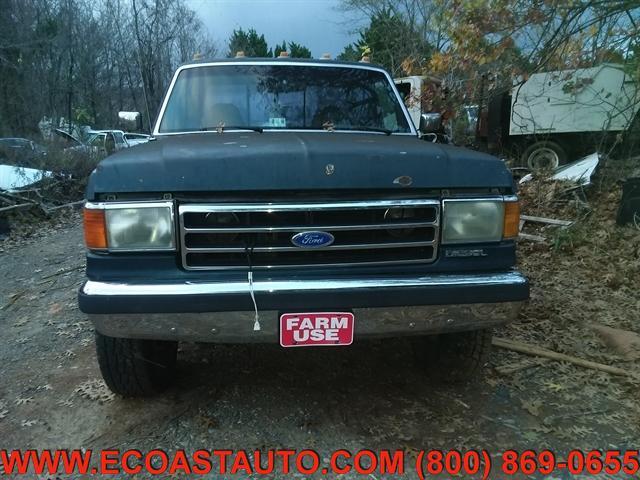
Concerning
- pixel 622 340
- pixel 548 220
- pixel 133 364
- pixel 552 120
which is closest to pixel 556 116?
pixel 552 120

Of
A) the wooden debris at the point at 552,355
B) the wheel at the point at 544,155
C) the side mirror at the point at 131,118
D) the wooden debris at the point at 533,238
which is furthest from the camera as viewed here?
the wheel at the point at 544,155

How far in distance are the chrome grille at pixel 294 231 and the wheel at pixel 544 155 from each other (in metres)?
8.54

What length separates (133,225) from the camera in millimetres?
2139

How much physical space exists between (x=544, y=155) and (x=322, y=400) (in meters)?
8.97

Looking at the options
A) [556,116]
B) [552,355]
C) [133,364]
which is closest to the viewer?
[133,364]

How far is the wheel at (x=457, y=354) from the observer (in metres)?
2.81

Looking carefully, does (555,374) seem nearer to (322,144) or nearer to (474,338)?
(474,338)

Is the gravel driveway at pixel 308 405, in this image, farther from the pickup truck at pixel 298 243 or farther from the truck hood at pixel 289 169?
the truck hood at pixel 289 169

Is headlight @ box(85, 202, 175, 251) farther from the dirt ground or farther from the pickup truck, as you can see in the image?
the dirt ground

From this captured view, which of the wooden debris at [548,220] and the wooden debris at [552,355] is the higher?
the wooden debris at [548,220]

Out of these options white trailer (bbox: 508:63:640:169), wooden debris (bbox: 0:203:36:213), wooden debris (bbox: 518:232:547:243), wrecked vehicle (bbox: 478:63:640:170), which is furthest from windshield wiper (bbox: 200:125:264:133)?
white trailer (bbox: 508:63:640:169)

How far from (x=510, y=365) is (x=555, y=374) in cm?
26

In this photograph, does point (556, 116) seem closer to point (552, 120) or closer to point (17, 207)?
point (552, 120)

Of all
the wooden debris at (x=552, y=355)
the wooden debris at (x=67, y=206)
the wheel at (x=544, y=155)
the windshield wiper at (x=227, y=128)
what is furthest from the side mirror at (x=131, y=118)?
the wheel at (x=544, y=155)
